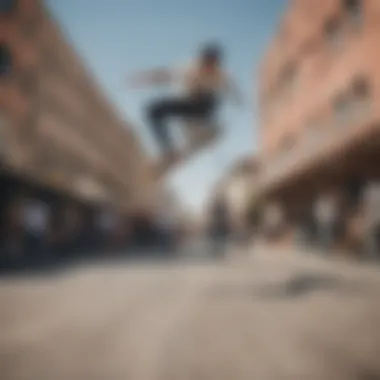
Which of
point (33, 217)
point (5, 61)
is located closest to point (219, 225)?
point (33, 217)

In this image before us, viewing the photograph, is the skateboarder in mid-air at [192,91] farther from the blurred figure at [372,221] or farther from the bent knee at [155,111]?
the blurred figure at [372,221]

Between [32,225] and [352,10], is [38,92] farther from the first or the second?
[352,10]

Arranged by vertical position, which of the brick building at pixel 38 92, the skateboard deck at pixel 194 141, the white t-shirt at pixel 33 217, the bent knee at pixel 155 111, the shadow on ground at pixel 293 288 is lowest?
the shadow on ground at pixel 293 288

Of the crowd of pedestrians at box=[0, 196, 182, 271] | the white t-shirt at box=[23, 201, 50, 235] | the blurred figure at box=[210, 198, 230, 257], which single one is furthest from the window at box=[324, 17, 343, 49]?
the white t-shirt at box=[23, 201, 50, 235]

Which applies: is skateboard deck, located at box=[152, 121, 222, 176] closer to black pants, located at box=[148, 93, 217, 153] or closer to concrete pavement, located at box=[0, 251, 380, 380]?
black pants, located at box=[148, 93, 217, 153]

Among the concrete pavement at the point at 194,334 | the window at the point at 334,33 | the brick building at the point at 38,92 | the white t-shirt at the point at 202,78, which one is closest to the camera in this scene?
the concrete pavement at the point at 194,334

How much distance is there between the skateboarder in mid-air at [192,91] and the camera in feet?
12.7

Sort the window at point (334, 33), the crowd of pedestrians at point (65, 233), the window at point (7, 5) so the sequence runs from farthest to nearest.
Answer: the window at point (334, 33)
the crowd of pedestrians at point (65, 233)
the window at point (7, 5)

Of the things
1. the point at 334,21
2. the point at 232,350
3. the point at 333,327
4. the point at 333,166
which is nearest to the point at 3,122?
the point at 232,350

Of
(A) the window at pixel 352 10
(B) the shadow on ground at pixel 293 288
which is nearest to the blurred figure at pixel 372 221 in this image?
(B) the shadow on ground at pixel 293 288

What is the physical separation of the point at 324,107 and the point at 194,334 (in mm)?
11941

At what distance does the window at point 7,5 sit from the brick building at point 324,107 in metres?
3.18

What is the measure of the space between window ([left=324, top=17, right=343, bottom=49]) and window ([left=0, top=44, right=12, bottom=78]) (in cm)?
875

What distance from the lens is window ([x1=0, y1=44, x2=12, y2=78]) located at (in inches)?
184
